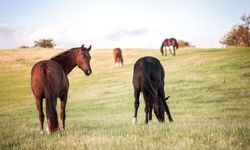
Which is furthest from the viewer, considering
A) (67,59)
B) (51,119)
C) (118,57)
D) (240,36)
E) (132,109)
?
(240,36)

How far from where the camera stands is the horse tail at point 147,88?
11.1 meters

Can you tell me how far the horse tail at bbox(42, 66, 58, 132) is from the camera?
28.1 ft

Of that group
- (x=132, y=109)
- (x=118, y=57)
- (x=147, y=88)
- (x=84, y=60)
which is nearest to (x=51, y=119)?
(x=84, y=60)

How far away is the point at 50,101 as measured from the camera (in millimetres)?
8875

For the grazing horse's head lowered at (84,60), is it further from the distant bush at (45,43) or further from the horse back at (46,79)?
the distant bush at (45,43)

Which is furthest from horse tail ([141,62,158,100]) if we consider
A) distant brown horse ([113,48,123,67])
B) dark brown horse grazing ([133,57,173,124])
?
distant brown horse ([113,48,123,67])

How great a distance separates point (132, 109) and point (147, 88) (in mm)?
14578

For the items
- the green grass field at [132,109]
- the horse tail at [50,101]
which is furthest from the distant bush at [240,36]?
the horse tail at [50,101]

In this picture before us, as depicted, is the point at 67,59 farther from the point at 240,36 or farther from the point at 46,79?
the point at 240,36

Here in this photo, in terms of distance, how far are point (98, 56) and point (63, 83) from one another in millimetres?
49674

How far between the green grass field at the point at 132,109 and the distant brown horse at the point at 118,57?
138 centimetres

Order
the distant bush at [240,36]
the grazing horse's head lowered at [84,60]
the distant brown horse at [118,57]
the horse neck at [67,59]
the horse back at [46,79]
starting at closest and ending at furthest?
the horse back at [46,79] < the grazing horse's head lowered at [84,60] < the horse neck at [67,59] < the distant brown horse at [118,57] < the distant bush at [240,36]

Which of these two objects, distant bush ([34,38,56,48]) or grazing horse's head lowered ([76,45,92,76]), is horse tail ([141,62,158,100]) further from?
distant bush ([34,38,56,48])

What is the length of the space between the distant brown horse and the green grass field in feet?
4.54
